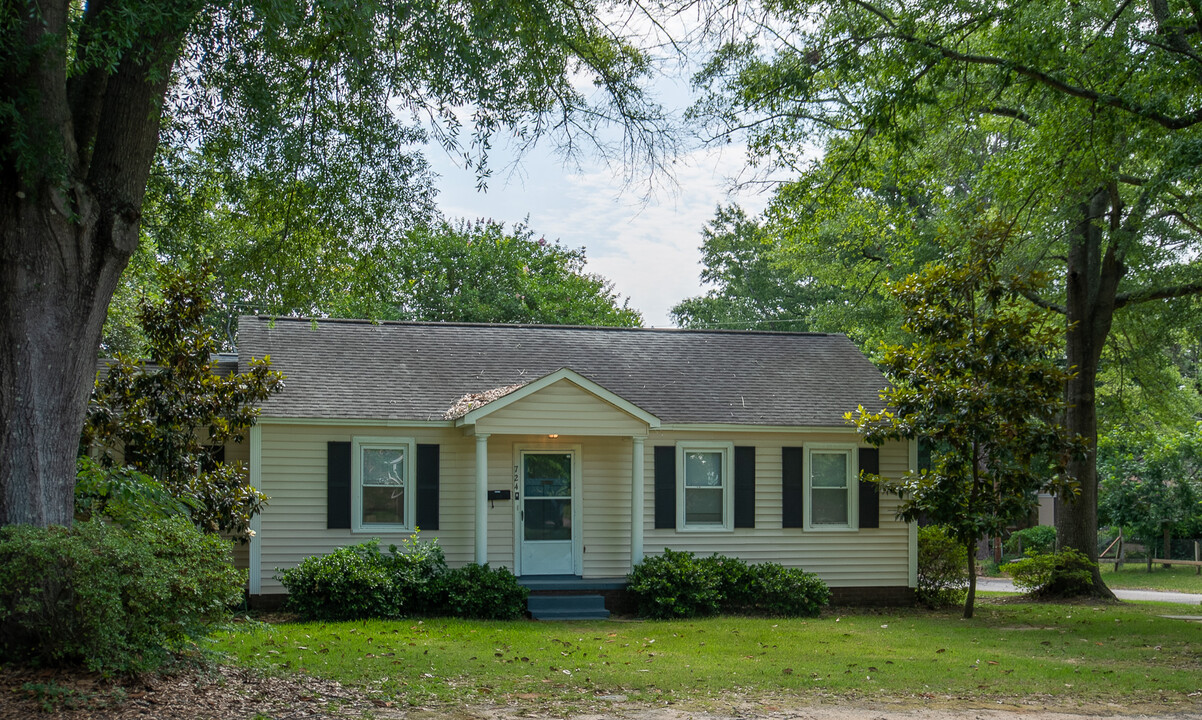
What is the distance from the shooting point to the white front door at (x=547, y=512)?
616 inches

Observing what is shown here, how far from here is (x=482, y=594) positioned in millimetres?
13938

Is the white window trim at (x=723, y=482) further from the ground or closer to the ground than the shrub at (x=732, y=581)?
further from the ground

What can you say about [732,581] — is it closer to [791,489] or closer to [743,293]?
[791,489]

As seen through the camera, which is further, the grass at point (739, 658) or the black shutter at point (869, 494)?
the black shutter at point (869, 494)

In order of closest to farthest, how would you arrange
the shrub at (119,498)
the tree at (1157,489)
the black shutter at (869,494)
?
the shrub at (119,498)
the black shutter at (869,494)
the tree at (1157,489)

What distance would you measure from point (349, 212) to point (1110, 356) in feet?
53.4

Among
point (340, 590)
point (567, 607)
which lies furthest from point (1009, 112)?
point (340, 590)

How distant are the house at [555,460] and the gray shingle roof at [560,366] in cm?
4

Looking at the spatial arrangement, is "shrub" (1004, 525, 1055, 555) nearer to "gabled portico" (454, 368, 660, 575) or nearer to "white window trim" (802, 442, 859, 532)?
"white window trim" (802, 442, 859, 532)

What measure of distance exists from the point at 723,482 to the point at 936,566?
4069 millimetres

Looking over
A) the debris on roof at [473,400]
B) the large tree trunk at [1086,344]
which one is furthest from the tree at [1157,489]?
the debris on roof at [473,400]

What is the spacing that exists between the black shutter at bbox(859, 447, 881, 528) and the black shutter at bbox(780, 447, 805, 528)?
103 cm

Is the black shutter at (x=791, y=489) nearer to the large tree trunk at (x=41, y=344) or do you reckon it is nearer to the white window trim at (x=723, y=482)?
the white window trim at (x=723, y=482)

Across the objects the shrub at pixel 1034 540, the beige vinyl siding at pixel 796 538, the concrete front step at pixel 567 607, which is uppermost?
the beige vinyl siding at pixel 796 538
